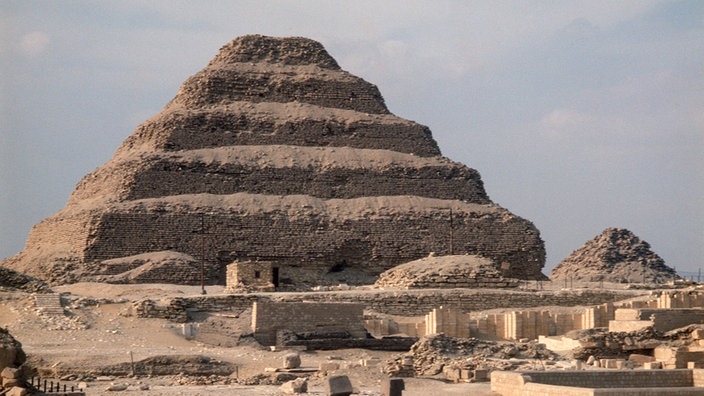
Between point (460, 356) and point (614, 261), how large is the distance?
44309mm

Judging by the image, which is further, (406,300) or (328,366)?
(406,300)

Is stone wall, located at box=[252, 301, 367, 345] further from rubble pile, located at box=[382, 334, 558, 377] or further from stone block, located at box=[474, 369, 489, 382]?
stone block, located at box=[474, 369, 489, 382]

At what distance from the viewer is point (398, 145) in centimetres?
6812

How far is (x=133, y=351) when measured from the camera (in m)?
30.6

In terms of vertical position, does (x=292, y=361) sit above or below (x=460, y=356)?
below

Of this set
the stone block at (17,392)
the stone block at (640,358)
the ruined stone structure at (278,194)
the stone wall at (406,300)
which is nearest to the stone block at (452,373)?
the stone block at (640,358)

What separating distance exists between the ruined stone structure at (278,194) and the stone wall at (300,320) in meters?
20.7

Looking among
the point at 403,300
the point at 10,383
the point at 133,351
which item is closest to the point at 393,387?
the point at 10,383

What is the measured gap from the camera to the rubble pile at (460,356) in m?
27.3

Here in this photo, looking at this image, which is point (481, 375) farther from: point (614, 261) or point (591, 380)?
point (614, 261)

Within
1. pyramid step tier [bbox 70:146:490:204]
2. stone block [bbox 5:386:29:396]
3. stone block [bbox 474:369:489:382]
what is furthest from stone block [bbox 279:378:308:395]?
pyramid step tier [bbox 70:146:490:204]

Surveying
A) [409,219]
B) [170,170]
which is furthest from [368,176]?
[170,170]

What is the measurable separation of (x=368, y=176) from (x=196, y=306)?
1073 inches

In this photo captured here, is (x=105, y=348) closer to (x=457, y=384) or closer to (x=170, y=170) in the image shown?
(x=457, y=384)
